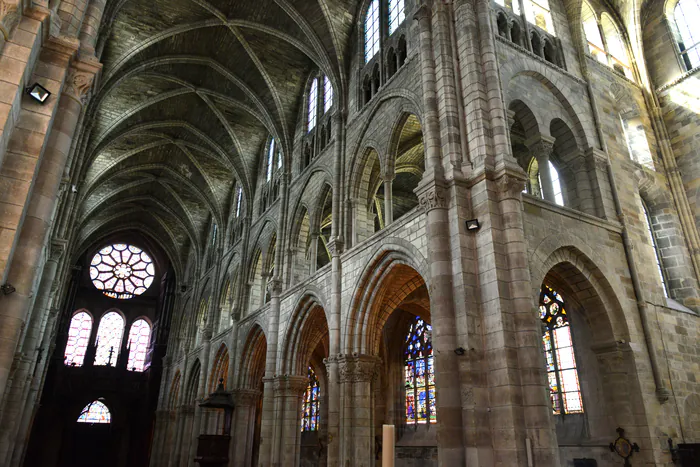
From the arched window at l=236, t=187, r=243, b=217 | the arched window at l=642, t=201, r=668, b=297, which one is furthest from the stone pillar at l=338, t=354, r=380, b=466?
the arched window at l=236, t=187, r=243, b=217

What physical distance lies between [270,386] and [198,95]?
1382 cm

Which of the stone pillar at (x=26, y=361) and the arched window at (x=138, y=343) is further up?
the arched window at (x=138, y=343)

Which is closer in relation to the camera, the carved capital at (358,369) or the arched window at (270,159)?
the carved capital at (358,369)

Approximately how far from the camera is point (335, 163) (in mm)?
16781

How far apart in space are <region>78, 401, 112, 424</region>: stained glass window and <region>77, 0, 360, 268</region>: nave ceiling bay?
11277mm

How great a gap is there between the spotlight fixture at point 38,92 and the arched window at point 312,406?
19.5m

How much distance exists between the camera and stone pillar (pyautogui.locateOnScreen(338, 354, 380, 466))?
12500 millimetres

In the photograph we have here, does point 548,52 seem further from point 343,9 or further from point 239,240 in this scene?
point 239,240

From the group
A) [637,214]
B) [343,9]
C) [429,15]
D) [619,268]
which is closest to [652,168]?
[637,214]

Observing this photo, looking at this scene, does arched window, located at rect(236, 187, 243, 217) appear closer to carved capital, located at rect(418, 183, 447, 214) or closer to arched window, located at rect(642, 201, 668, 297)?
carved capital, located at rect(418, 183, 447, 214)

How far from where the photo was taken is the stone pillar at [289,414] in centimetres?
1611

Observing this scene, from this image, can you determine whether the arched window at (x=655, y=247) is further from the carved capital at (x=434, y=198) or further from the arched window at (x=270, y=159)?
the arched window at (x=270, y=159)

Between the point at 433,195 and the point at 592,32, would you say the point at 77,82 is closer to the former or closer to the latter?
the point at 433,195

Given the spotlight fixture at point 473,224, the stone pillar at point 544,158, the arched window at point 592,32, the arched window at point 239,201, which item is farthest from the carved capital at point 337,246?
the arched window at point 239,201
